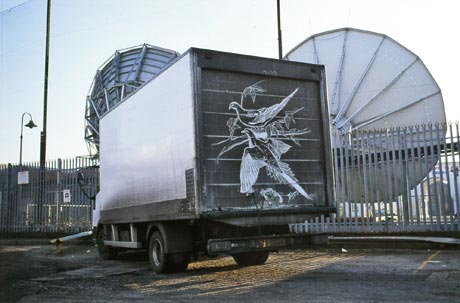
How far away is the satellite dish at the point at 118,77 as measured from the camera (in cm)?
2478

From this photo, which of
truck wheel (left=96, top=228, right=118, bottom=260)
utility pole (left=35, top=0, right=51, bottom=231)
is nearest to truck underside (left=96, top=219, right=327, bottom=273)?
truck wheel (left=96, top=228, right=118, bottom=260)

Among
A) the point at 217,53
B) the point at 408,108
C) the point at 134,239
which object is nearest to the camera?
the point at 217,53

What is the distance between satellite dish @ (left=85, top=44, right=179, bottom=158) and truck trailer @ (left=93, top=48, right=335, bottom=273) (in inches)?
628

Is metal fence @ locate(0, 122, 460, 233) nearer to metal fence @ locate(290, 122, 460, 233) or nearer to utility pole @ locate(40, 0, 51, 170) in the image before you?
metal fence @ locate(290, 122, 460, 233)

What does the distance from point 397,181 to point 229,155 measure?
20.5ft

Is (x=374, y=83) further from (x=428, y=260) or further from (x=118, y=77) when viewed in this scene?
(x=118, y=77)

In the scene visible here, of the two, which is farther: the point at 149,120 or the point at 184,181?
the point at 149,120

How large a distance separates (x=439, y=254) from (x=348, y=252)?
2143 mm

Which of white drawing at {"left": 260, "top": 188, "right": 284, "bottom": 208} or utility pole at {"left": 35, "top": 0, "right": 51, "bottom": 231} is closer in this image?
white drawing at {"left": 260, "top": 188, "right": 284, "bottom": 208}

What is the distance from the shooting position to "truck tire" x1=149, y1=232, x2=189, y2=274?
8.39m

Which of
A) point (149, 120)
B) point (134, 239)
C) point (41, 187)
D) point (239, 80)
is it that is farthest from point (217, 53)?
point (41, 187)

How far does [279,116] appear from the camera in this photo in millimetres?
8148

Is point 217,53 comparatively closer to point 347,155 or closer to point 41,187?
point 347,155

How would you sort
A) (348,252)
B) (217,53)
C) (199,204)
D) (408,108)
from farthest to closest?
(408,108)
(348,252)
(217,53)
(199,204)
